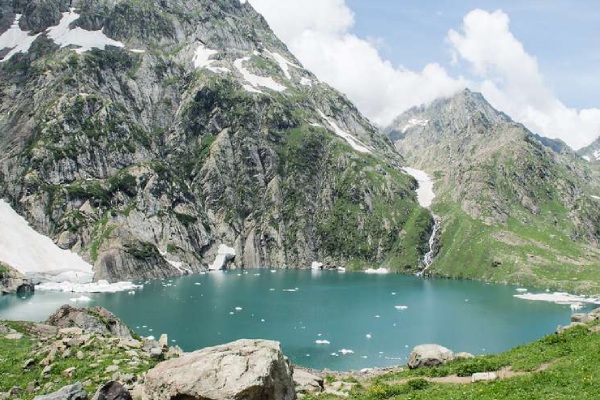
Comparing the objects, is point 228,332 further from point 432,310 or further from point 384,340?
point 432,310

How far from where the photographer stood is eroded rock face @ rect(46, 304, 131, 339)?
57250 millimetres

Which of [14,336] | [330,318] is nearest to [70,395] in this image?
[14,336]

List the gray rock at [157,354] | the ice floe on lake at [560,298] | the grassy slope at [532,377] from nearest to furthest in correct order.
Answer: the grassy slope at [532,377]
the gray rock at [157,354]
the ice floe on lake at [560,298]

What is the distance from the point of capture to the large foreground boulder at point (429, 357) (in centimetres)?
4378

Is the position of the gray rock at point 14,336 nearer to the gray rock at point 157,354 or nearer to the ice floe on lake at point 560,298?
the gray rock at point 157,354

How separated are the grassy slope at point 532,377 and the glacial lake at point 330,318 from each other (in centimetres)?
6175

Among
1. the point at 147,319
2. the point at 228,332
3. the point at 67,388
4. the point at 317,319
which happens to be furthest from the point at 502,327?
the point at 67,388

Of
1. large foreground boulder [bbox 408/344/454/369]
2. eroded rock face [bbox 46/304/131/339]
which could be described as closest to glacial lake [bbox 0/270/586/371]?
eroded rock face [bbox 46/304/131/339]

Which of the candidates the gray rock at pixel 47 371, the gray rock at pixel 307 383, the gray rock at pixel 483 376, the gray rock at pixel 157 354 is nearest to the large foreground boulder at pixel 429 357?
the gray rock at pixel 483 376

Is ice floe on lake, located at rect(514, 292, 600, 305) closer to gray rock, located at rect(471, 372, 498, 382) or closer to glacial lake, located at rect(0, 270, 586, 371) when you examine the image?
glacial lake, located at rect(0, 270, 586, 371)

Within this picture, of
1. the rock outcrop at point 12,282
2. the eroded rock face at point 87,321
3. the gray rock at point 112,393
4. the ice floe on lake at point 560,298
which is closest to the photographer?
the gray rock at point 112,393

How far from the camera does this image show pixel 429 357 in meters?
44.2

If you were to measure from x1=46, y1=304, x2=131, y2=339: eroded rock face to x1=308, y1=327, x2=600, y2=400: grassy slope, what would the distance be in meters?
34.9

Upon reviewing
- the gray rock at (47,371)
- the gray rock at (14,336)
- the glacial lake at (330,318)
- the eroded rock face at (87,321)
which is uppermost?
the gray rock at (47,371)
